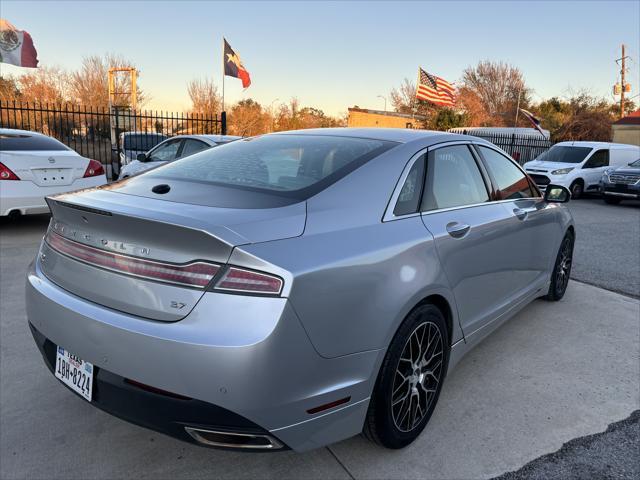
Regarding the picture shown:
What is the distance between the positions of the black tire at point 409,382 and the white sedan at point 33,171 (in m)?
5.62

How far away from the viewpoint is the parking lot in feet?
7.89

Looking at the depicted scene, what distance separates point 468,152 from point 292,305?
6.74ft

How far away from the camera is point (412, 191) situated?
2.65 metres

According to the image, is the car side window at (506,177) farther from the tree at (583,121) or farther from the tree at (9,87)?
the tree at (583,121)

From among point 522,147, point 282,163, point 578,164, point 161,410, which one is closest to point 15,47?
point 282,163

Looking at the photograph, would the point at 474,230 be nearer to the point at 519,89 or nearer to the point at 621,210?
the point at 621,210

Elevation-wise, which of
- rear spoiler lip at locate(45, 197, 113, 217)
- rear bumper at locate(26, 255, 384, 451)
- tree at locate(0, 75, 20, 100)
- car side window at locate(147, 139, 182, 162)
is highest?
tree at locate(0, 75, 20, 100)

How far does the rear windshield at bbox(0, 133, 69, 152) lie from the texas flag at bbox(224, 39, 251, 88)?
39.1 ft

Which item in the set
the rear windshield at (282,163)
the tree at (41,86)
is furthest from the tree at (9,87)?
the rear windshield at (282,163)

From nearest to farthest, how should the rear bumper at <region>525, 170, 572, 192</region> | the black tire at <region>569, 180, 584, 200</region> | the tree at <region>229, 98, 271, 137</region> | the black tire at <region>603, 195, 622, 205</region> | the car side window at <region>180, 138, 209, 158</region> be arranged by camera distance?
the car side window at <region>180, 138, 209, 158</region>, the black tire at <region>603, 195, 622, 205</region>, the rear bumper at <region>525, 170, 572, 192</region>, the black tire at <region>569, 180, 584, 200</region>, the tree at <region>229, 98, 271, 137</region>

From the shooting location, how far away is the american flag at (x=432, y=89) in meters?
27.0

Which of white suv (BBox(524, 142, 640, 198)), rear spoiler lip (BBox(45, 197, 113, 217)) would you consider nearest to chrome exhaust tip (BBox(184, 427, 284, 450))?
rear spoiler lip (BBox(45, 197, 113, 217))

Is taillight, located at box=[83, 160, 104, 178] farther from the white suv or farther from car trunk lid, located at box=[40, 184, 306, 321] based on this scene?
the white suv

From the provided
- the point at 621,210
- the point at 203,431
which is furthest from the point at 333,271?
the point at 621,210
